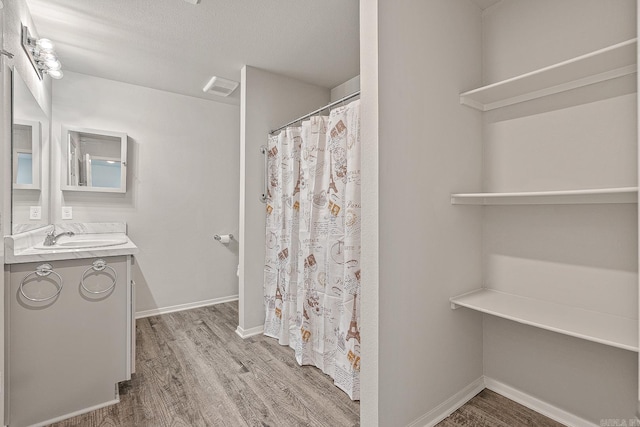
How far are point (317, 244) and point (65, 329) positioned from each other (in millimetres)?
1530

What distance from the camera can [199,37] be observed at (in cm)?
228

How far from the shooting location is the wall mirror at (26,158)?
173 centimetres

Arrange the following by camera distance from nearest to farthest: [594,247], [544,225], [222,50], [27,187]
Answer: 1. [594,247]
2. [544,225]
3. [27,187]
4. [222,50]

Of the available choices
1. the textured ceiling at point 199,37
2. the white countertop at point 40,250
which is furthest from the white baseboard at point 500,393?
the textured ceiling at point 199,37

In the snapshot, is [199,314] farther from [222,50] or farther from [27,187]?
[222,50]

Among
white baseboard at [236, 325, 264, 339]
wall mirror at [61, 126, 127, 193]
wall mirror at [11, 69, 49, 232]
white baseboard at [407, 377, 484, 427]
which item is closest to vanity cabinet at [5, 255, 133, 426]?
wall mirror at [11, 69, 49, 232]

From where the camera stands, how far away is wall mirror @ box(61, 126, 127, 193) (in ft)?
9.14

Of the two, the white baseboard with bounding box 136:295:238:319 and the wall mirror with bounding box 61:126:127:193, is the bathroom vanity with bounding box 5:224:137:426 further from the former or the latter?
the white baseboard with bounding box 136:295:238:319

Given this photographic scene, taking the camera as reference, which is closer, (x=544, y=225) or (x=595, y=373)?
(x=595, y=373)

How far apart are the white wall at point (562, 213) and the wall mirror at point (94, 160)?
3.18m

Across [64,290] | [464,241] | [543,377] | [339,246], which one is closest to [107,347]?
[64,290]

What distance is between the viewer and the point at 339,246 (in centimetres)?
205

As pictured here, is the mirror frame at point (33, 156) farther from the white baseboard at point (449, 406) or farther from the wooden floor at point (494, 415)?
the wooden floor at point (494, 415)

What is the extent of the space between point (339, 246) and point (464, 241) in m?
0.76
